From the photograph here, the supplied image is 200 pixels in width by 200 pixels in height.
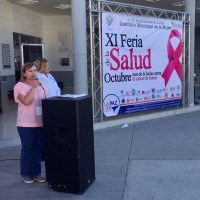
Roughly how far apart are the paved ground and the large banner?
3.15 feet

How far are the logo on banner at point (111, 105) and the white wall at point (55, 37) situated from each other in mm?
11844

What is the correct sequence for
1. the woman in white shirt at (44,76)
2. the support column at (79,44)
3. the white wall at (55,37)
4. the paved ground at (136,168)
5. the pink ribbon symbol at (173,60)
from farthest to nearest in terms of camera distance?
the white wall at (55,37), the pink ribbon symbol at (173,60), the support column at (79,44), the woman in white shirt at (44,76), the paved ground at (136,168)

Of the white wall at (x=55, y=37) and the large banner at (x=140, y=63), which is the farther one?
the white wall at (x=55, y=37)

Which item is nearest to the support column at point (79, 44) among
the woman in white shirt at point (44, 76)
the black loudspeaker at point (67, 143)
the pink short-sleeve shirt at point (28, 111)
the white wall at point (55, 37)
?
the woman in white shirt at point (44, 76)

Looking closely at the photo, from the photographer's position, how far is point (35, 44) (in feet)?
59.5

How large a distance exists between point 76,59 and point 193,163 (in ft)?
12.9

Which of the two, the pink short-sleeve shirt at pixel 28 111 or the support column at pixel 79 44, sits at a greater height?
the support column at pixel 79 44

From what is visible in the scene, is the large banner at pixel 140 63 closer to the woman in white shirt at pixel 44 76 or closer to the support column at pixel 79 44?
the support column at pixel 79 44

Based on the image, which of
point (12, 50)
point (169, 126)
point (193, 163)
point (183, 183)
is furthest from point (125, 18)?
point (12, 50)

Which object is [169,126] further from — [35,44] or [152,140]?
[35,44]

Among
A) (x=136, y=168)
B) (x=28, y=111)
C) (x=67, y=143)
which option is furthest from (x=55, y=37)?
(x=67, y=143)

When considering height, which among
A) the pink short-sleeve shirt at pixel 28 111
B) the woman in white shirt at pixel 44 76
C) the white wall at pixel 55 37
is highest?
the white wall at pixel 55 37

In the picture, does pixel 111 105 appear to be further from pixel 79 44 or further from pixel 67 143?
pixel 67 143

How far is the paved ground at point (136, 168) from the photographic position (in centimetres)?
470
